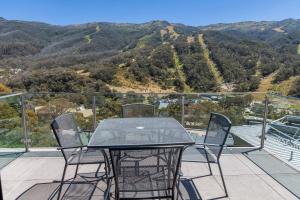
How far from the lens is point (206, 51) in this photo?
3303 cm

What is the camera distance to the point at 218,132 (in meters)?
3.07

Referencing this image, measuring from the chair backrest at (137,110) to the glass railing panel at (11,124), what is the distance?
69.8 inches

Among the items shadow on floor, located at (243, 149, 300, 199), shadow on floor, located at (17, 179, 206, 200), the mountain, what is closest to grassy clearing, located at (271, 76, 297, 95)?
the mountain

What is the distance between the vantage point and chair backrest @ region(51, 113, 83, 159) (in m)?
2.78

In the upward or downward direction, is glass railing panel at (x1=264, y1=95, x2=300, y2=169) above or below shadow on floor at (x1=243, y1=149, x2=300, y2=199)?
above

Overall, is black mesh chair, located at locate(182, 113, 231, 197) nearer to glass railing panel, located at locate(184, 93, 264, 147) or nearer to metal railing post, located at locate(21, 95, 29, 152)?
glass railing panel, located at locate(184, 93, 264, 147)

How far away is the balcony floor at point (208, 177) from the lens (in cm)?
304

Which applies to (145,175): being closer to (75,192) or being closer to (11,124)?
(75,192)

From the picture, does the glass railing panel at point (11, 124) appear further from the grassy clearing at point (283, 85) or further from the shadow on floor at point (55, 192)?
the grassy clearing at point (283, 85)

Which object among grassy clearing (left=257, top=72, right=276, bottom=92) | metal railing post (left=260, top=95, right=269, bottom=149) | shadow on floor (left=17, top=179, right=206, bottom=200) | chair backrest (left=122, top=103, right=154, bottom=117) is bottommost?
grassy clearing (left=257, top=72, right=276, bottom=92)

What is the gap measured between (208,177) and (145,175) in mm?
1516

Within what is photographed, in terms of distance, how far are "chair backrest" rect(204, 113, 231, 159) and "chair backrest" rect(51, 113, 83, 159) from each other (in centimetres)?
154

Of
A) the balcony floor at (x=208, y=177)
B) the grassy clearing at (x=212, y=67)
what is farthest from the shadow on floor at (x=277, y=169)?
the grassy clearing at (x=212, y=67)

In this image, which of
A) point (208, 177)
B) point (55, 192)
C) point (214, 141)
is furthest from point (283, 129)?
point (55, 192)
